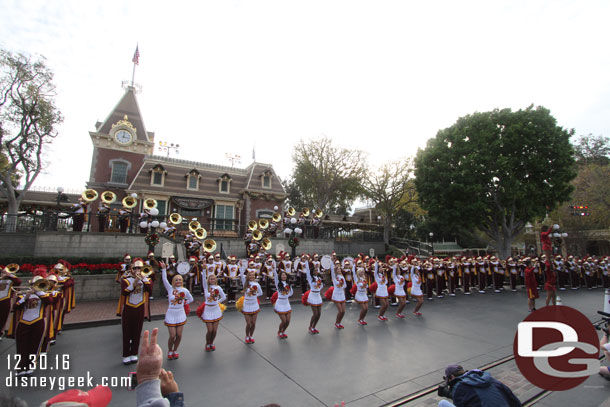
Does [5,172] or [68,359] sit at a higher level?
[5,172]

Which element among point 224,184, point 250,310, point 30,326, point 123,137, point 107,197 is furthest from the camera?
point 224,184

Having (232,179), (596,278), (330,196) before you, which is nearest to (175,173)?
(232,179)

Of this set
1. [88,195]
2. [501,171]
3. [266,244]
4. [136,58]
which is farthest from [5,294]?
[136,58]

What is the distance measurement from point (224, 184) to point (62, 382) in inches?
1036

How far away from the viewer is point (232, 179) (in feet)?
103

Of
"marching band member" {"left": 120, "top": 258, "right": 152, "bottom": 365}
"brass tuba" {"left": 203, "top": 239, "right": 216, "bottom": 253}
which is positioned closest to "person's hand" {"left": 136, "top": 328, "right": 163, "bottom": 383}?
"marching band member" {"left": 120, "top": 258, "right": 152, "bottom": 365}

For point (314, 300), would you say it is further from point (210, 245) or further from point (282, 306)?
point (210, 245)

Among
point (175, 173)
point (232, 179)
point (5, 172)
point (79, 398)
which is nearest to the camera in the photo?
point (79, 398)

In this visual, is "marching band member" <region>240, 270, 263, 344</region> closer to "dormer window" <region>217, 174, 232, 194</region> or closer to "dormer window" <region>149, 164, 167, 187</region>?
"dormer window" <region>149, 164, 167, 187</region>

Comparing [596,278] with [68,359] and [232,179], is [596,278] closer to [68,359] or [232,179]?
[68,359]

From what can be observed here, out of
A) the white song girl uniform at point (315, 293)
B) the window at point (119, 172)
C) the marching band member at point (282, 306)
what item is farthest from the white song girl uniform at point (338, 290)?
the window at point (119, 172)

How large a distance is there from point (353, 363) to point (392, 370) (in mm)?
850

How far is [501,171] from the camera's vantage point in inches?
888

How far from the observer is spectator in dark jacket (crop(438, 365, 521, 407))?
2.64 metres
